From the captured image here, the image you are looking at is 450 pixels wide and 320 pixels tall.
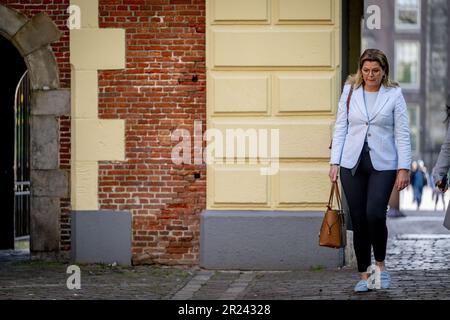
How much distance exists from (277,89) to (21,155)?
528 centimetres

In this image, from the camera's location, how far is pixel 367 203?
9266mm

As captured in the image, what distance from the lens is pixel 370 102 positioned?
30.6 ft

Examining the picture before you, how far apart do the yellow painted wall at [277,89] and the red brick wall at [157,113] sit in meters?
0.23

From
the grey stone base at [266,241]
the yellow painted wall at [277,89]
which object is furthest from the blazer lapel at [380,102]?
the grey stone base at [266,241]

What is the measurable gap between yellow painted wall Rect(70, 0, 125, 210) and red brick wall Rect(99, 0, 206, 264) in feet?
0.25

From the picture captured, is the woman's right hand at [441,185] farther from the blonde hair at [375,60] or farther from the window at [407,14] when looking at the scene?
the window at [407,14]

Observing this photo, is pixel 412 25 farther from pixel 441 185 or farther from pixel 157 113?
pixel 441 185

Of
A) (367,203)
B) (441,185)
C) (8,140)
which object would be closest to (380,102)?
(367,203)

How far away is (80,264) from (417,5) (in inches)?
1958

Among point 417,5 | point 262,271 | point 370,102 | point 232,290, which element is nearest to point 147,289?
point 232,290
